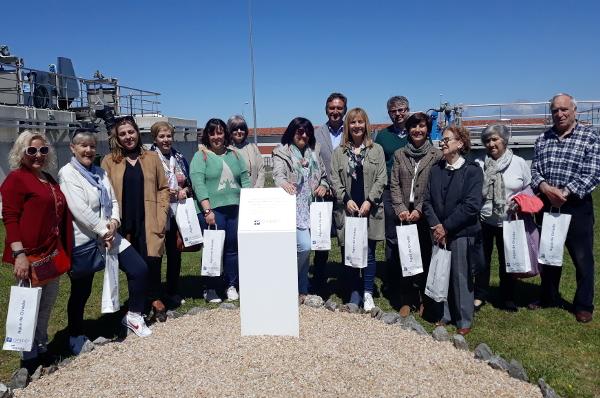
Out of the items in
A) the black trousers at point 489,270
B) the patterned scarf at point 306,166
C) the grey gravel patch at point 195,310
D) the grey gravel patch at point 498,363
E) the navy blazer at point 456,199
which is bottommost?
the grey gravel patch at point 498,363

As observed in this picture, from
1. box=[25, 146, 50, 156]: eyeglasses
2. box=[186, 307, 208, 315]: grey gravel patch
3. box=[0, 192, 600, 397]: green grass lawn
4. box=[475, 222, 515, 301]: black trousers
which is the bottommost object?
box=[0, 192, 600, 397]: green grass lawn

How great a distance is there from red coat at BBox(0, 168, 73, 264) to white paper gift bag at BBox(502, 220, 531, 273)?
4.73 m

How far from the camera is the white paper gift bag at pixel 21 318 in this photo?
422 centimetres

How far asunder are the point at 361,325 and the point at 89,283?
9.42 feet

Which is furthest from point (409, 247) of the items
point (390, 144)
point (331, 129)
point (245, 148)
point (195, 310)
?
point (195, 310)

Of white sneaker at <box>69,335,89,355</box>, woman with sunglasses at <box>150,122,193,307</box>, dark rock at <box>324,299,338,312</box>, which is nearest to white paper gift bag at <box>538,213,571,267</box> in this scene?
dark rock at <box>324,299,338,312</box>

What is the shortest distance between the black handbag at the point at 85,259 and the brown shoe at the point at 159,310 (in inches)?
47.2

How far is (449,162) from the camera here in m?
5.44

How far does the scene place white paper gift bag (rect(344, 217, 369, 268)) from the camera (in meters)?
5.79

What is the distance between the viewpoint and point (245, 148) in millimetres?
6719

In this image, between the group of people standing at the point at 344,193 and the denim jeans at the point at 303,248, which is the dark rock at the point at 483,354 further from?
the denim jeans at the point at 303,248

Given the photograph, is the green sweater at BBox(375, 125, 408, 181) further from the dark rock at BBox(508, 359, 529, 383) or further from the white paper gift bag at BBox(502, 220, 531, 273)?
the dark rock at BBox(508, 359, 529, 383)

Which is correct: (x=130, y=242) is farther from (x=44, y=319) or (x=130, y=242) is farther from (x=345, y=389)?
(x=345, y=389)

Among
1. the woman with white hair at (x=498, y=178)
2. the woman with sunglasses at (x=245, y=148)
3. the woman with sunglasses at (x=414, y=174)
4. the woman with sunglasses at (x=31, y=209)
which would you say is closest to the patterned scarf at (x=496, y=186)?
the woman with white hair at (x=498, y=178)
